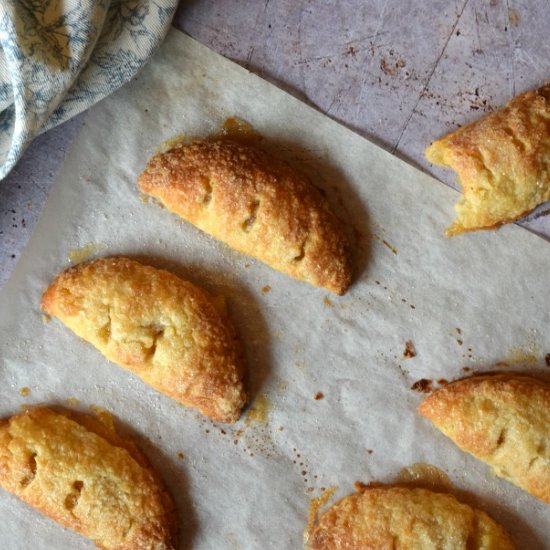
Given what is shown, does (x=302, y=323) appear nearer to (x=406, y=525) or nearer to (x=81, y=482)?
(x=406, y=525)

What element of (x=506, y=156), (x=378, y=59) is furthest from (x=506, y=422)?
(x=378, y=59)

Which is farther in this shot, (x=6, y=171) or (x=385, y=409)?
(x=385, y=409)

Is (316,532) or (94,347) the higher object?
(94,347)

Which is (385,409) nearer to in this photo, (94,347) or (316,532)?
(316,532)

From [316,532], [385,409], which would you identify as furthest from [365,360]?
[316,532]

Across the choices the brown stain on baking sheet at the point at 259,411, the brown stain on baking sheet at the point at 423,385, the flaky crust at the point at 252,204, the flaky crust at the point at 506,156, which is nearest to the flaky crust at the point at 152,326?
the brown stain on baking sheet at the point at 259,411

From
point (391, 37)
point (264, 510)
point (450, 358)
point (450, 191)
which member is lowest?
point (264, 510)
